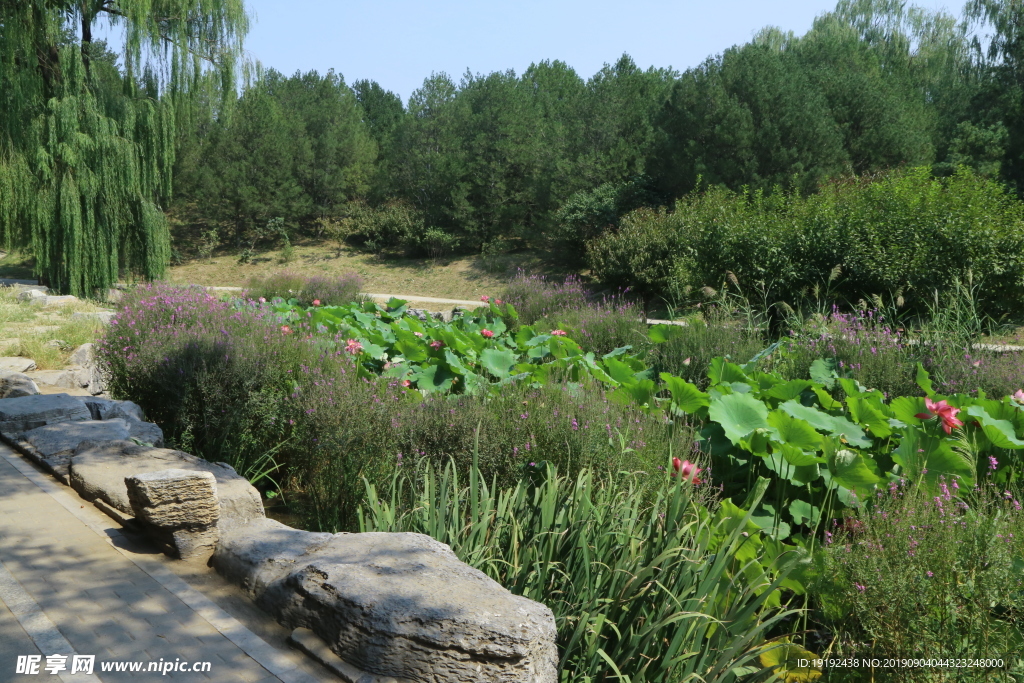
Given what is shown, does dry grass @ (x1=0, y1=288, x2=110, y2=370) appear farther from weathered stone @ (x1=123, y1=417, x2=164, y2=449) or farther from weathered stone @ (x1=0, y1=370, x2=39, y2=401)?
weathered stone @ (x1=123, y1=417, x2=164, y2=449)

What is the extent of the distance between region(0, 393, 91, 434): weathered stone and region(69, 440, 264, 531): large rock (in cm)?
82

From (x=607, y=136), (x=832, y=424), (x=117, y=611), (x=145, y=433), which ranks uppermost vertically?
(x=607, y=136)

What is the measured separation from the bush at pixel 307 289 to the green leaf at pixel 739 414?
10.2m

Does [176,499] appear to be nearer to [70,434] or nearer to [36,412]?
[70,434]

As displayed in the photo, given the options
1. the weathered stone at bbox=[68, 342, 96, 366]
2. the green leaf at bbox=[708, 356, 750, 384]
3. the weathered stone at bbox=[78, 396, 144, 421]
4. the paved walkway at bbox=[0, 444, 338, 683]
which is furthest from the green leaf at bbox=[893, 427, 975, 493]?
the weathered stone at bbox=[68, 342, 96, 366]

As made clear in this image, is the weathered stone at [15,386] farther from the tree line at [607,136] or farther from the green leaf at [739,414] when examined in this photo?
the tree line at [607,136]

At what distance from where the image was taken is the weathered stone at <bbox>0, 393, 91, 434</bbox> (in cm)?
473

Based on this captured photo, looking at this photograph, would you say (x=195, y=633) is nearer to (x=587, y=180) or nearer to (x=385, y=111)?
(x=587, y=180)

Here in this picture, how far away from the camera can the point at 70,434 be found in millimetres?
4344

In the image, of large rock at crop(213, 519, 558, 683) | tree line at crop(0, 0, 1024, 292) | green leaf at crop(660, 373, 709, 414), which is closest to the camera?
large rock at crop(213, 519, 558, 683)

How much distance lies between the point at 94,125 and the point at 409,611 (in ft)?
47.5

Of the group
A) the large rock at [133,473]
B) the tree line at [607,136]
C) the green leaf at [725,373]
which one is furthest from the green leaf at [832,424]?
the tree line at [607,136]

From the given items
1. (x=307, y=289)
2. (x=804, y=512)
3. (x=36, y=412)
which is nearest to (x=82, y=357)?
(x=36, y=412)

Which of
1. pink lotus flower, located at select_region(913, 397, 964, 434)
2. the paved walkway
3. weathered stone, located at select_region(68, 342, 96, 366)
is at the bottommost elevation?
the paved walkway
